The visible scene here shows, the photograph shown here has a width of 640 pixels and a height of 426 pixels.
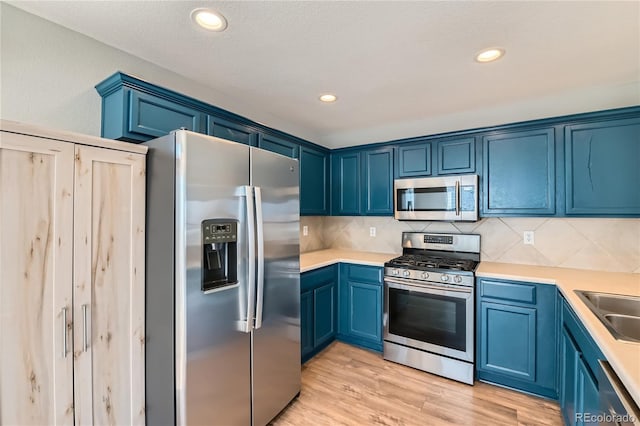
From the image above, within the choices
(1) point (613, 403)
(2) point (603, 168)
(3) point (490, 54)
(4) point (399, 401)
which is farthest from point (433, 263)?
(3) point (490, 54)

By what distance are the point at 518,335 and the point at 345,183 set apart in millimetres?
2213

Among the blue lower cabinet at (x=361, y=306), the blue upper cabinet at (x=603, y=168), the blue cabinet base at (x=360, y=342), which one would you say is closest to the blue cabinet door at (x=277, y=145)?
the blue lower cabinet at (x=361, y=306)

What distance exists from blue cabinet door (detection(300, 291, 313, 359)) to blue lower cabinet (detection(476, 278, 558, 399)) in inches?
57.5

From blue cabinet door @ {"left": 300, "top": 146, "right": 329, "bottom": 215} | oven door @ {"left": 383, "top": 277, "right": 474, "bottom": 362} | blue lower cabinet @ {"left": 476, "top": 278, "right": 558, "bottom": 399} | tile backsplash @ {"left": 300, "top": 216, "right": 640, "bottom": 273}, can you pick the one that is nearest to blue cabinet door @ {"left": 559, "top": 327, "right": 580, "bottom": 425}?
blue lower cabinet @ {"left": 476, "top": 278, "right": 558, "bottom": 399}

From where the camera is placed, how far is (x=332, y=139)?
383 centimetres

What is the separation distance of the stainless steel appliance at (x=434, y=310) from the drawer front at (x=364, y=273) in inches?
4.5

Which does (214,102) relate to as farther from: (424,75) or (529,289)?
(529,289)

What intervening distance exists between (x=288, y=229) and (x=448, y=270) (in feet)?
4.81

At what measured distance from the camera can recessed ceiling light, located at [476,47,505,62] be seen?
1.78 metres

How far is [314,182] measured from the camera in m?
3.20

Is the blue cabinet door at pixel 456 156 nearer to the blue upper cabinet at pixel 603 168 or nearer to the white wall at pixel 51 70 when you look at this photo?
the blue upper cabinet at pixel 603 168

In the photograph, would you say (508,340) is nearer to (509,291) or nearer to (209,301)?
(509,291)

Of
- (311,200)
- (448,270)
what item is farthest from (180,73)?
(448,270)

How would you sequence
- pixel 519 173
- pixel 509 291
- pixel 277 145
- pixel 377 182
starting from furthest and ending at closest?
pixel 377 182 → pixel 277 145 → pixel 519 173 → pixel 509 291
